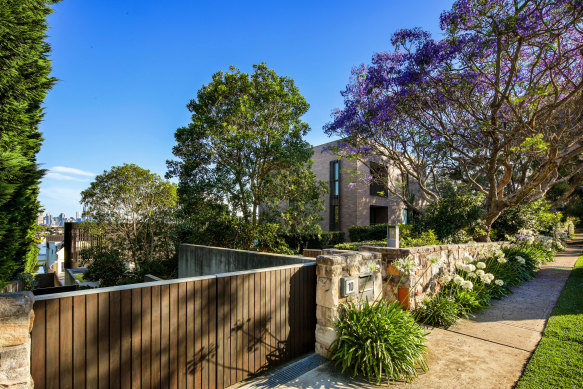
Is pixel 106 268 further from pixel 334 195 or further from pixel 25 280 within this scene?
pixel 334 195

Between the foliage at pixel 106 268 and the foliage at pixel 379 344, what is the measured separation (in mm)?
7198

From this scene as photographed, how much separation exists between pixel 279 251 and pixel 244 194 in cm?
224

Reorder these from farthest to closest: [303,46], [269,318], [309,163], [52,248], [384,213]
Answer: [384,213] → [52,248] → [309,163] → [303,46] → [269,318]

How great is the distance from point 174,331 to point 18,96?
465cm

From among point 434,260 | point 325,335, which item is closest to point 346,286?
point 325,335

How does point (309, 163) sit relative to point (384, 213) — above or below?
above

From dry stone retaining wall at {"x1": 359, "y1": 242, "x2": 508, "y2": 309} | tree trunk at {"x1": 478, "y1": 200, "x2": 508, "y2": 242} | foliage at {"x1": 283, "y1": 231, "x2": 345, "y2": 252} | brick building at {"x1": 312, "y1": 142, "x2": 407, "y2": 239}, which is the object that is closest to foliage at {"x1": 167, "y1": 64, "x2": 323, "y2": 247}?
foliage at {"x1": 283, "y1": 231, "x2": 345, "y2": 252}

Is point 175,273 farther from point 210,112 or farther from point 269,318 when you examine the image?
point 269,318

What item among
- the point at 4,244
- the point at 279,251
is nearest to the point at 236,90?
the point at 279,251

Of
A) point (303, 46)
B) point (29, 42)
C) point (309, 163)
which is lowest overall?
point (309, 163)

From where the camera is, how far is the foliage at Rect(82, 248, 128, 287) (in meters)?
8.38

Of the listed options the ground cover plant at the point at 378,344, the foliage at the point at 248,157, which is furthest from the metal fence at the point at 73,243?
the ground cover plant at the point at 378,344

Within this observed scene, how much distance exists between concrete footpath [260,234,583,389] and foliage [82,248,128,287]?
24.1 feet

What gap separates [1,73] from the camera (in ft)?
13.4
